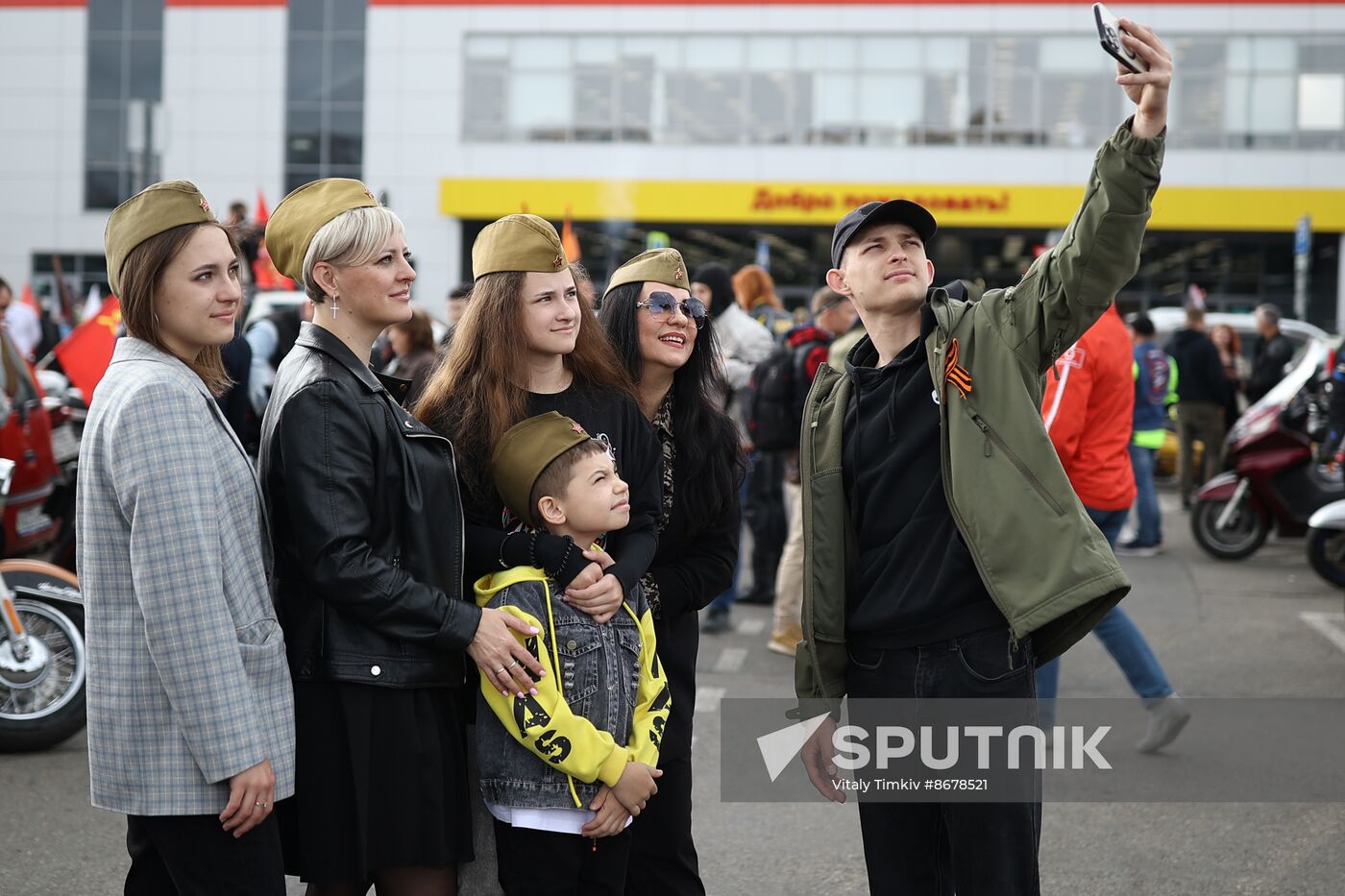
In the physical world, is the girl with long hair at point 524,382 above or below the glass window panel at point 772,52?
below

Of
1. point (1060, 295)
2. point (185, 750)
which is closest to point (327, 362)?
point (185, 750)

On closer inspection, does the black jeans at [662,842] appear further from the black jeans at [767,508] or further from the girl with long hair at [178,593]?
the black jeans at [767,508]

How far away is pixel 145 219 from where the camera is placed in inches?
108

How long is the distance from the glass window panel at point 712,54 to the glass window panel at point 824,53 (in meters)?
1.54

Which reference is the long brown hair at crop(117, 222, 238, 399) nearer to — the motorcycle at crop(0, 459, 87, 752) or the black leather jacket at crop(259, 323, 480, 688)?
the black leather jacket at crop(259, 323, 480, 688)

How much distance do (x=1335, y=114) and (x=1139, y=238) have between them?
3499 centimetres

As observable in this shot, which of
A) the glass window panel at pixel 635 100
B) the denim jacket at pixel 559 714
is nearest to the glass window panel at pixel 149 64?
the glass window panel at pixel 635 100

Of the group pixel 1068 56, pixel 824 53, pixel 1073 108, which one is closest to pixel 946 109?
pixel 1073 108

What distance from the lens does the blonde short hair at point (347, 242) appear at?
9.55 feet

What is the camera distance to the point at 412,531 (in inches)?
112

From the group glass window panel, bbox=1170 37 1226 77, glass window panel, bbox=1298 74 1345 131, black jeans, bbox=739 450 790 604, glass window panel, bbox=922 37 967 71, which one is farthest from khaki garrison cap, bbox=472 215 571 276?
glass window panel, bbox=1298 74 1345 131

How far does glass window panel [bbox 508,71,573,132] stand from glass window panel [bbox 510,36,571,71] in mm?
191

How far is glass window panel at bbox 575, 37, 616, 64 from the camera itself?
34875 mm

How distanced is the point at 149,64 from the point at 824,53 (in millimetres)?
17742
